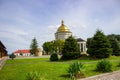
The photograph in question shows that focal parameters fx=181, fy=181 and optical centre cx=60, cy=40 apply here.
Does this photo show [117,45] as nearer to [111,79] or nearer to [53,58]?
[53,58]

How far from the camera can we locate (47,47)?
8825 cm

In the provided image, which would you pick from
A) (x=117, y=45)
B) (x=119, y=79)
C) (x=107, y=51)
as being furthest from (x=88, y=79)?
(x=117, y=45)

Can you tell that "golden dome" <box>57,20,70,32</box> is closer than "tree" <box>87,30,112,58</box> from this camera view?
No

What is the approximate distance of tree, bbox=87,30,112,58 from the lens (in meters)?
33.7

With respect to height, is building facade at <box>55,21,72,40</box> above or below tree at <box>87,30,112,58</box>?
above

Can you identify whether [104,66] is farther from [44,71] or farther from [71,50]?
[71,50]

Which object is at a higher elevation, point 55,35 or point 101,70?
point 55,35

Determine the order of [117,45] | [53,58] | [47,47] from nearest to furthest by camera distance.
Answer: [53,58] → [117,45] → [47,47]

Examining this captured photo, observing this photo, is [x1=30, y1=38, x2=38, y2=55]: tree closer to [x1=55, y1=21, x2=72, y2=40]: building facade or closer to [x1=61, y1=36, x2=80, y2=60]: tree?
[x1=55, y1=21, x2=72, y2=40]: building facade

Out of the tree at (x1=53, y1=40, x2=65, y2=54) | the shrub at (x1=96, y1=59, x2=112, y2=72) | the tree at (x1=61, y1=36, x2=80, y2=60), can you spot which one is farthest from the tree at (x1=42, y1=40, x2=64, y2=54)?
the shrub at (x1=96, y1=59, x2=112, y2=72)

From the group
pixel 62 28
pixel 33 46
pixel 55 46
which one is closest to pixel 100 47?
pixel 55 46

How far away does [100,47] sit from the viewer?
3419cm

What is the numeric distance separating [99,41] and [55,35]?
244 feet

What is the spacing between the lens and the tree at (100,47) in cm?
3366
